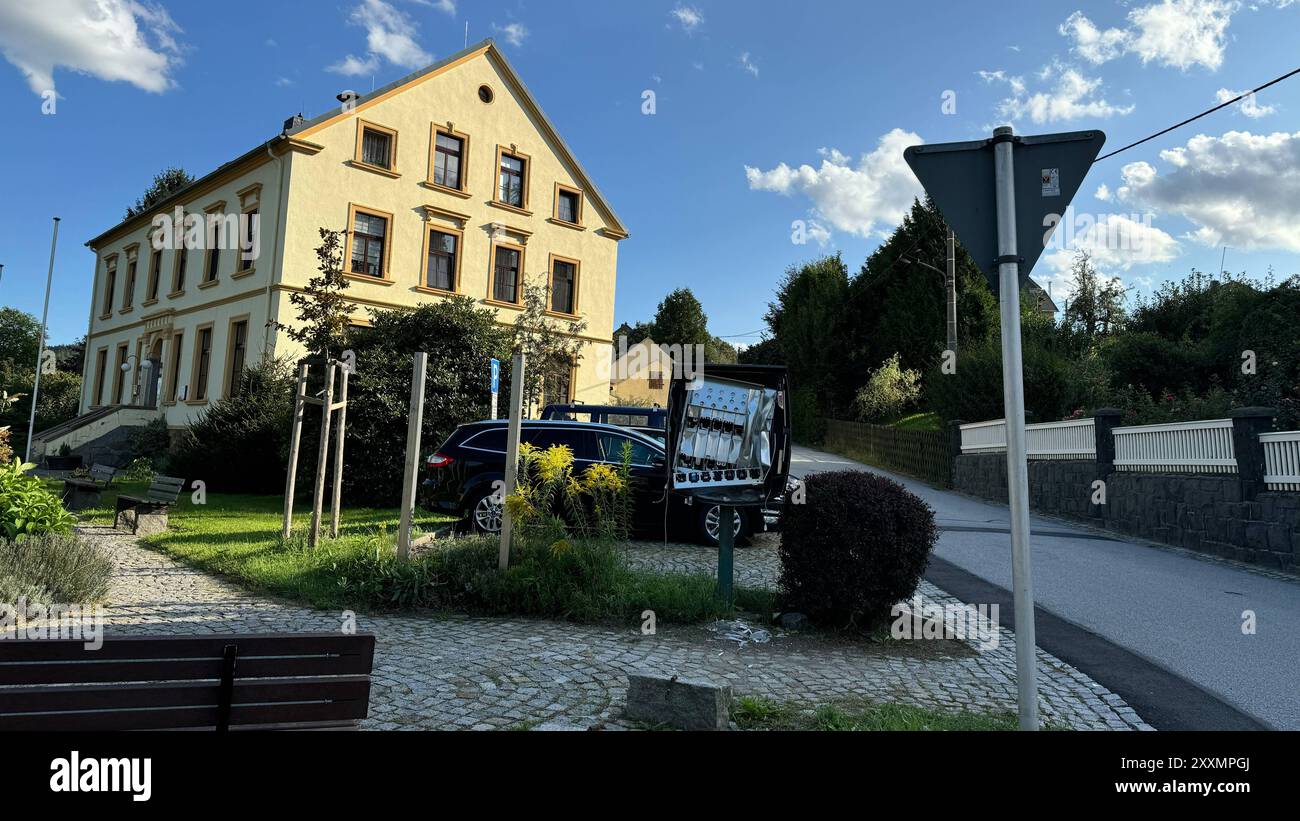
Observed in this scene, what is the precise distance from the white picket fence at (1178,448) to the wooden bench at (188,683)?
1266 centimetres

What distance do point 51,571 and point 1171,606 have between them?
434 inches

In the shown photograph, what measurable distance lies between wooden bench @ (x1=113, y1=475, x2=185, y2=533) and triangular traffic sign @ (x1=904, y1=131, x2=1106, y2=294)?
41.5 feet

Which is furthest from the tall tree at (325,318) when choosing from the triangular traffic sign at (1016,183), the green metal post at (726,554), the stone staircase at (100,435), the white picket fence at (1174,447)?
the white picket fence at (1174,447)

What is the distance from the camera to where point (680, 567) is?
9.45 metres

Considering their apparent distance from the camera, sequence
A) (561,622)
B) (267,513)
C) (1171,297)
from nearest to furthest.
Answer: (561,622), (267,513), (1171,297)

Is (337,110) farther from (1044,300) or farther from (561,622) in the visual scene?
(1044,300)

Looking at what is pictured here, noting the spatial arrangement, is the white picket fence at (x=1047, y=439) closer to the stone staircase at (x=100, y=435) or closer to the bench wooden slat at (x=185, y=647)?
the bench wooden slat at (x=185, y=647)

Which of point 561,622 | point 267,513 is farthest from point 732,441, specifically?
point 267,513

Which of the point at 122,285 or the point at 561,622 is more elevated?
the point at 122,285

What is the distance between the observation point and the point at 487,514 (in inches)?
431

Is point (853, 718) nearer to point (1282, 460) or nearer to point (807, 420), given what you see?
point (1282, 460)

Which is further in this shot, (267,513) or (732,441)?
(267,513)
